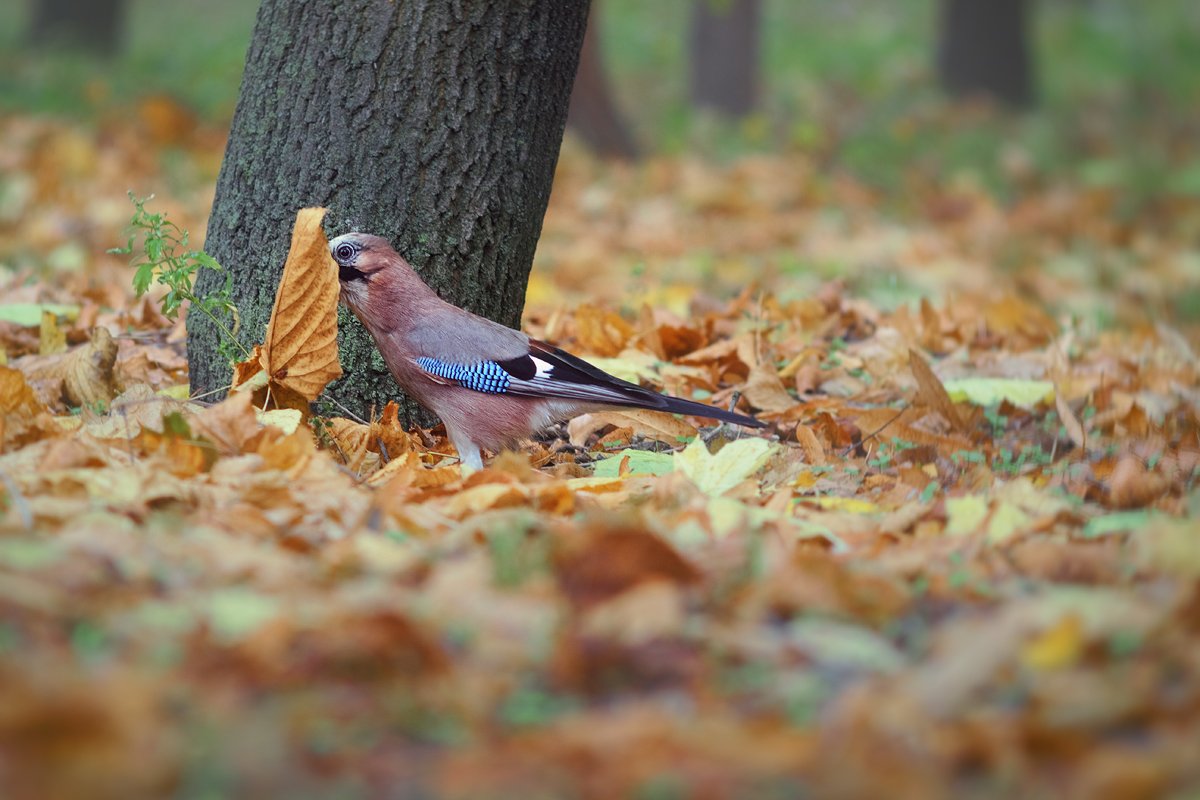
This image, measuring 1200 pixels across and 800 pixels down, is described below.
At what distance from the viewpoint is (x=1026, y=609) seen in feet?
7.05

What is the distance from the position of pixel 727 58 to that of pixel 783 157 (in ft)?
9.12

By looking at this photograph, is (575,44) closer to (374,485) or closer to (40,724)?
(374,485)

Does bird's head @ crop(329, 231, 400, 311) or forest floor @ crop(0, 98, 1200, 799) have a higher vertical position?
bird's head @ crop(329, 231, 400, 311)

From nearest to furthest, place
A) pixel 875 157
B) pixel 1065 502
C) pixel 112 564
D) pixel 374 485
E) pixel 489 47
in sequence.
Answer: pixel 112 564 → pixel 1065 502 → pixel 374 485 → pixel 489 47 → pixel 875 157

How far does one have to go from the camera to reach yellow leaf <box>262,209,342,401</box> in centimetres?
374

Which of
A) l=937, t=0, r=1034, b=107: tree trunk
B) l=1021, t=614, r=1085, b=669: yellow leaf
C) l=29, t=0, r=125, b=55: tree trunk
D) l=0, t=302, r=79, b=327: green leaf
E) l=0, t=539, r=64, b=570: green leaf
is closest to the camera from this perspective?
l=1021, t=614, r=1085, b=669: yellow leaf

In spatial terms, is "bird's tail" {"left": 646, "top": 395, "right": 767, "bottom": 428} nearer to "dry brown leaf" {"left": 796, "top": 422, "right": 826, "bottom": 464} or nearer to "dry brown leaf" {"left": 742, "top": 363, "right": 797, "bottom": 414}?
"dry brown leaf" {"left": 796, "top": 422, "right": 826, "bottom": 464}

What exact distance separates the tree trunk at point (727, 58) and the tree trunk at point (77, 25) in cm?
700

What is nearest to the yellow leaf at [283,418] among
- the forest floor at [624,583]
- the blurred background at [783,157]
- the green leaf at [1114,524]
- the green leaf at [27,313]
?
the forest floor at [624,583]

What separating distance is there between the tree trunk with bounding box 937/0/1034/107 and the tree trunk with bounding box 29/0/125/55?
1075cm

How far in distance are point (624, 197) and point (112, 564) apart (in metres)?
8.28

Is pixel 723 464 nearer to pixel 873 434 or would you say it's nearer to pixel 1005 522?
pixel 1005 522

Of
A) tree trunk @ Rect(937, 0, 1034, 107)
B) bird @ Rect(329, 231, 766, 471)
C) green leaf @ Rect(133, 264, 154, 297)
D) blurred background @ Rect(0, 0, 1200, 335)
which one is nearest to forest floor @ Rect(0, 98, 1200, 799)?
bird @ Rect(329, 231, 766, 471)

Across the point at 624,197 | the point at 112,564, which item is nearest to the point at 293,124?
the point at 112,564
